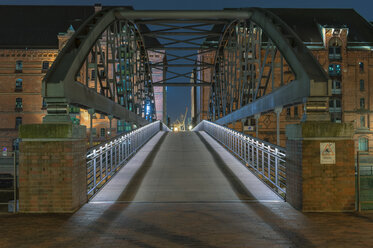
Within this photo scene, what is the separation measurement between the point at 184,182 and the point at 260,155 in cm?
838

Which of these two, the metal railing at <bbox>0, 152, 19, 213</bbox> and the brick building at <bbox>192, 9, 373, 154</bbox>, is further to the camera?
the brick building at <bbox>192, 9, 373, 154</bbox>

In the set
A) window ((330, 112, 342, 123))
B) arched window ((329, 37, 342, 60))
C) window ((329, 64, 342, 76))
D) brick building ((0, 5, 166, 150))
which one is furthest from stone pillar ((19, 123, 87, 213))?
arched window ((329, 37, 342, 60))

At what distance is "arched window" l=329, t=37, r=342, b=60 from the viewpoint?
1957 inches

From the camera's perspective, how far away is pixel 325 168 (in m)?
7.24

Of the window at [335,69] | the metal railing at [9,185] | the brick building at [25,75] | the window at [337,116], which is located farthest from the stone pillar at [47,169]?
the window at [335,69]

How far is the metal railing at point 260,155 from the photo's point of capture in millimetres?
9258

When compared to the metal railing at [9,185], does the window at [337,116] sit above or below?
above

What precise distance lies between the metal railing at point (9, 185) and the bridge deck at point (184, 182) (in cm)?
169

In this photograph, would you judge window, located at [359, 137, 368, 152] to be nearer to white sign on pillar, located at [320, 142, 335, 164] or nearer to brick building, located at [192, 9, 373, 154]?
brick building, located at [192, 9, 373, 154]

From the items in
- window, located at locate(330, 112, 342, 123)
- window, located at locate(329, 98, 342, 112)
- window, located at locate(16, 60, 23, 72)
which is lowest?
window, located at locate(330, 112, 342, 123)

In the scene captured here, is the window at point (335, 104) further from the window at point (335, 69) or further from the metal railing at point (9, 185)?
the metal railing at point (9, 185)

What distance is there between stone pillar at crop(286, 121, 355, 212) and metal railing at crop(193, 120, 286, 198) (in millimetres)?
1223

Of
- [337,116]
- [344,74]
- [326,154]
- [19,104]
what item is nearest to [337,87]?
[344,74]

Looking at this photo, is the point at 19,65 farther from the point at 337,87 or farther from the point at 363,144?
the point at 363,144
